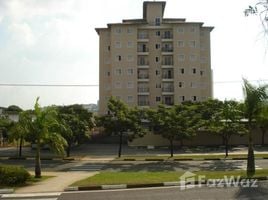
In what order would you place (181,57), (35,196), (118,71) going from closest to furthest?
1. (35,196)
2. (118,71)
3. (181,57)

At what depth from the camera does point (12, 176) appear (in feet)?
64.5

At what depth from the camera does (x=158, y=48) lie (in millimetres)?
80375

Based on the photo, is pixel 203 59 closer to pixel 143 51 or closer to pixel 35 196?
pixel 143 51

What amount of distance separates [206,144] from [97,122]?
17533 mm

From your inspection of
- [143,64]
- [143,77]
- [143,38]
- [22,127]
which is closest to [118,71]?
[143,77]

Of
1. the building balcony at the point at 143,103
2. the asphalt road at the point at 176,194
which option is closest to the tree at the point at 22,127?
the asphalt road at the point at 176,194

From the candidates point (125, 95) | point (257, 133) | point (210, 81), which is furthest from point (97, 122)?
point (210, 81)

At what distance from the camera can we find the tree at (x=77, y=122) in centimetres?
4141

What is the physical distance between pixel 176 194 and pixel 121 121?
25898 millimetres

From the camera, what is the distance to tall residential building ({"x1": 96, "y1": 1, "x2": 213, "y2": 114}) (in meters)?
78.8

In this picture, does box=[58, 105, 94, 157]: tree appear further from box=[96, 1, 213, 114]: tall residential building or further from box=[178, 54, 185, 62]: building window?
box=[178, 54, 185, 62]: building window

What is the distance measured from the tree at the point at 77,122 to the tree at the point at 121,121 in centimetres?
172

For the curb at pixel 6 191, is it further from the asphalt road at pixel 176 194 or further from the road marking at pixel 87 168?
the road marking at pixel 87 168

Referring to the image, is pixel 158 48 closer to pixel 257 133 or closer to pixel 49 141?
pixel 257 133
